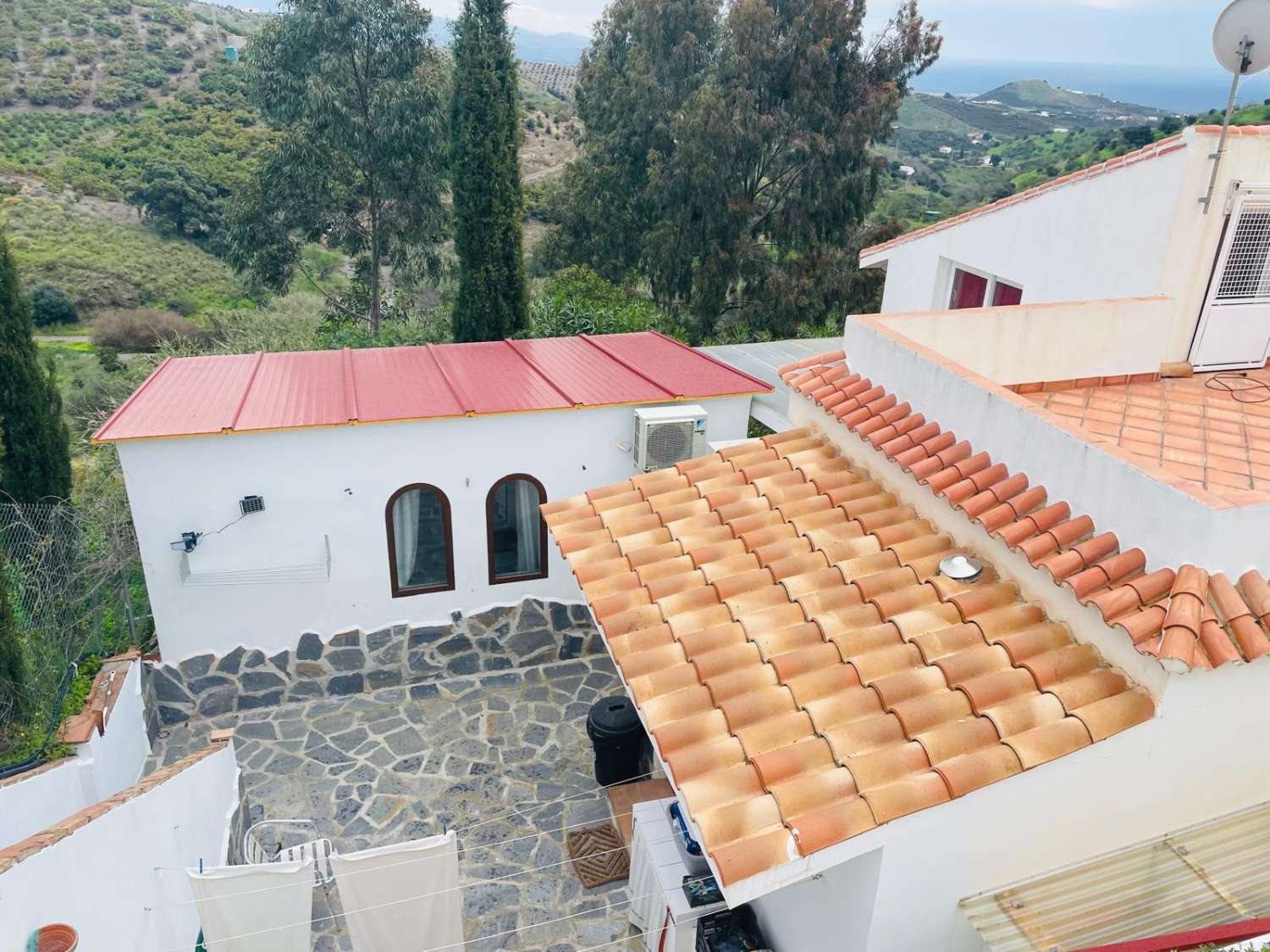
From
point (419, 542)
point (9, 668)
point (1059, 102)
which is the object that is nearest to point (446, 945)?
point (9, 668)

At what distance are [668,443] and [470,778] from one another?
5.68m

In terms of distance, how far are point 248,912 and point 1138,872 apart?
296 inches

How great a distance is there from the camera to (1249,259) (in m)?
10.1

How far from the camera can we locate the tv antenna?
9.07 metres

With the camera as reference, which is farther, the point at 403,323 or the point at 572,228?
the point at 572,228

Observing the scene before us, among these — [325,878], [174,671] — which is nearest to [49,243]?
[174,671]

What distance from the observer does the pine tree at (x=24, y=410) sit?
14953mm

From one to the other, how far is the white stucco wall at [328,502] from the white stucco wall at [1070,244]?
526cm

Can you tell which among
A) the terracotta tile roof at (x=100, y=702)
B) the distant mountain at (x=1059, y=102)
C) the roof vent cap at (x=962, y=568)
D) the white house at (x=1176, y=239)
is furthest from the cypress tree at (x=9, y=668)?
the distant mountain at (x=1059, y=102)

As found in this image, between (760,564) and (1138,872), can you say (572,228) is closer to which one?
(760,564)

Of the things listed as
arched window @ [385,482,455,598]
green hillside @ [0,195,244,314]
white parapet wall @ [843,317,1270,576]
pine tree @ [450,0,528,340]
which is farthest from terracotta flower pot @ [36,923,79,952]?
green hillside @ [0,195,244,314]

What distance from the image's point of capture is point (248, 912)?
787 centimetres

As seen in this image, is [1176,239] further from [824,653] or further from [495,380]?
[495,380]

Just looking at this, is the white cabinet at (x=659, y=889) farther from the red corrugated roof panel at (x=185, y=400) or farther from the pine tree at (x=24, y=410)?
the pine tree at (x=24, y=410)
